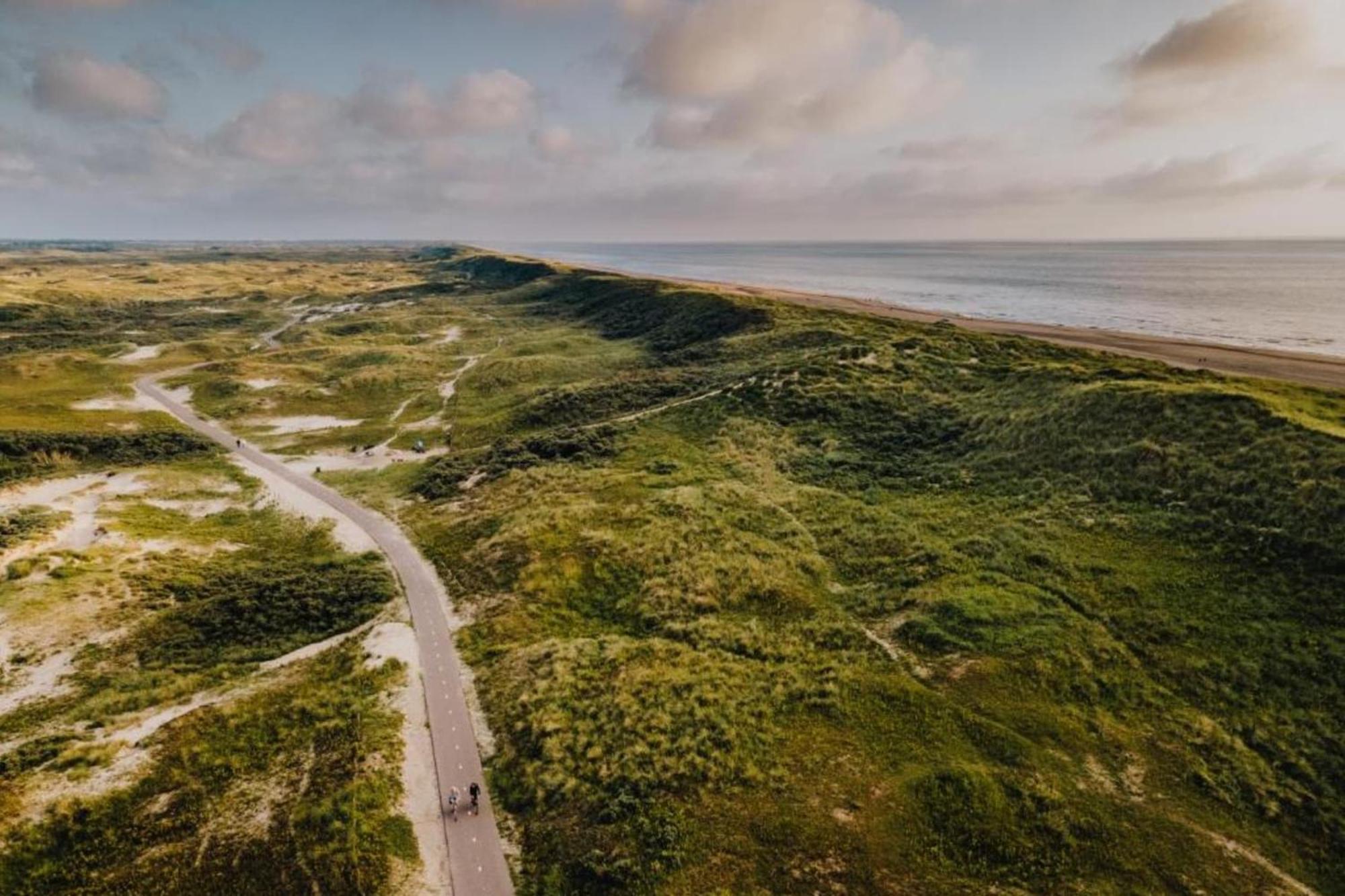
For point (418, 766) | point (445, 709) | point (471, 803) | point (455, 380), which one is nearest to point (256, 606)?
point (445, 709)

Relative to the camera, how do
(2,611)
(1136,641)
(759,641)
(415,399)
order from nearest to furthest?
(1136,641), (759,641), (2,611), (415,399)

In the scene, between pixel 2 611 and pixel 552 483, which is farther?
pixel 552 483

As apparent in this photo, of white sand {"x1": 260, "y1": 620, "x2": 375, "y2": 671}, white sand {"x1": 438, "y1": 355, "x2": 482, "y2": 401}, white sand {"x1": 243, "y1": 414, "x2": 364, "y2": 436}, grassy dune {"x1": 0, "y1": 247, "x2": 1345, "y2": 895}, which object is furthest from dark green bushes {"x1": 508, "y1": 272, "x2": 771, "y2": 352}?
white sand {"x1": 260, "y1": 620, "x2": 375, "y2": 671}

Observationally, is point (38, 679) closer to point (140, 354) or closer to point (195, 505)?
point (195, 505)

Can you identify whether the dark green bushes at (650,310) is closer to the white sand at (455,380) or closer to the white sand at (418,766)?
the white sand at (455,380)

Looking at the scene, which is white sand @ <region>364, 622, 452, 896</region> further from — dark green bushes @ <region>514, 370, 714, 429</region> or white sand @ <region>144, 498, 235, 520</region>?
dark green bushes @ <region>514, 370, 714, 429</region>

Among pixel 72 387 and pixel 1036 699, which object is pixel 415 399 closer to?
pixel 72 387

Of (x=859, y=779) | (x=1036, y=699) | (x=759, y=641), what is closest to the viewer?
(x=859, y=779)

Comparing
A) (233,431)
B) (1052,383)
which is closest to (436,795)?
(1052,383)
